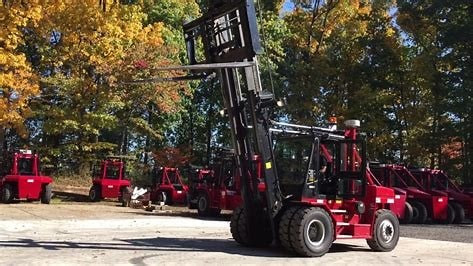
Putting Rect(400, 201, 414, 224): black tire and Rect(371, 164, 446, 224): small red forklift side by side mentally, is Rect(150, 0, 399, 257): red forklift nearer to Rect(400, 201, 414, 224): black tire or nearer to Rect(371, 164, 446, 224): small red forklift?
Rect(400, 201, 414, 224): black tire

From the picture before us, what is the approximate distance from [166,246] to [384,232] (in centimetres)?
488

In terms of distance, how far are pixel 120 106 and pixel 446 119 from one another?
18992 mm

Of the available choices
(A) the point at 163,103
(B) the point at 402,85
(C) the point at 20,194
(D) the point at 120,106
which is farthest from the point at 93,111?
(B) the point at 402,85

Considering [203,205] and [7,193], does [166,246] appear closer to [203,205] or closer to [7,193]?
[203,205]

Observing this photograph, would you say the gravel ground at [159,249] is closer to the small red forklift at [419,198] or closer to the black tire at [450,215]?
the small red forklift at [419,198]

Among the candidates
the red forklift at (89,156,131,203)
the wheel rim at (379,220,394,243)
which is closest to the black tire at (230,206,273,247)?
the wheel rim at (379,220,394,243)

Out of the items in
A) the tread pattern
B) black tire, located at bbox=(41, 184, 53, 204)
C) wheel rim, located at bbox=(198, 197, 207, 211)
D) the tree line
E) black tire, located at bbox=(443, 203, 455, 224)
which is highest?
the tree line

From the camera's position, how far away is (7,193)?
2692 cm

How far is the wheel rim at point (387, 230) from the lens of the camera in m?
13.8

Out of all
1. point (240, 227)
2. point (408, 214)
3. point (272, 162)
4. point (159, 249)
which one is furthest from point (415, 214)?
point (159, 249)

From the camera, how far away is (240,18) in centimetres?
1224

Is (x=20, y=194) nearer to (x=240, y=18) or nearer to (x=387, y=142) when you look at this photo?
(x=240, y=18)

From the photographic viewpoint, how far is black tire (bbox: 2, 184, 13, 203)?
2686 centimetres

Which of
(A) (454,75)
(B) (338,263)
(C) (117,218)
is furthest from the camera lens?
(A) (454,75)
